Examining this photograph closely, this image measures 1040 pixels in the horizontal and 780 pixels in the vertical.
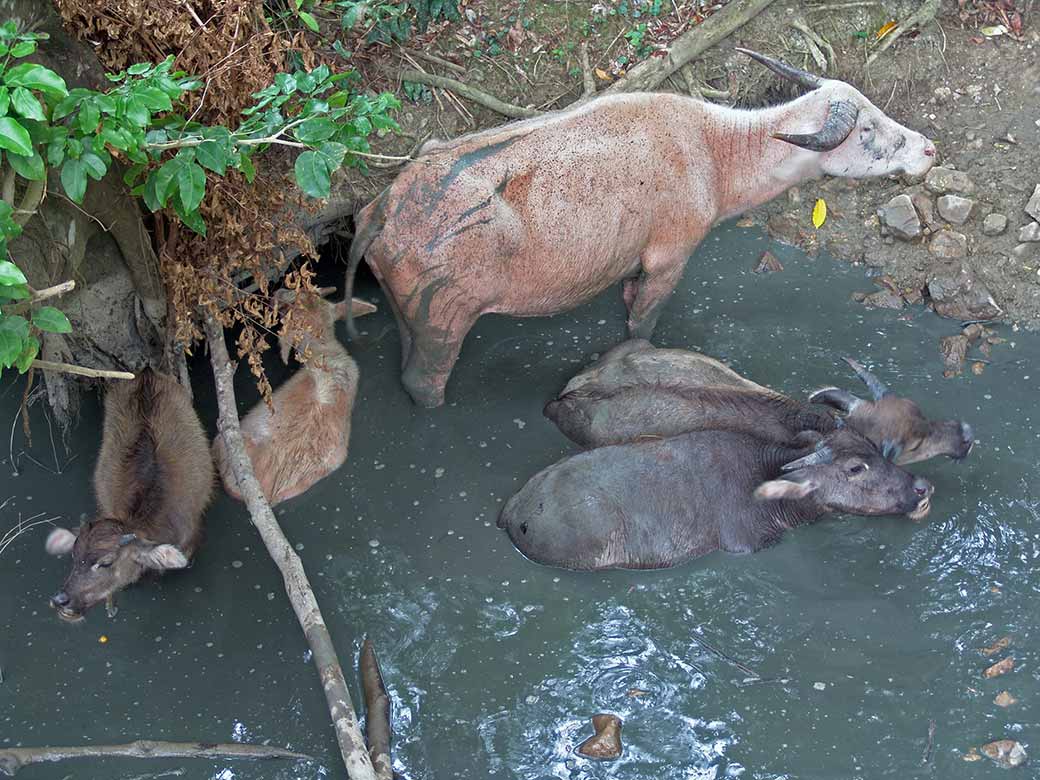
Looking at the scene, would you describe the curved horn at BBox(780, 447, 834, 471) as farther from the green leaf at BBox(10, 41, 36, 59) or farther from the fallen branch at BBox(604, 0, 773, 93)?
the green leaf at BBox(10, 41, 36, 59)

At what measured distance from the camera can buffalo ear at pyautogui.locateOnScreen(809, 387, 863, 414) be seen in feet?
17.1

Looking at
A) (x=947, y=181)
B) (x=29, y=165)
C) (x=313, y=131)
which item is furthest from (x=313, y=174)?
(x=947, y=181)

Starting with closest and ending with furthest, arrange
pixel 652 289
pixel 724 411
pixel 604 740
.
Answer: pixel 604 740, pixel 724 411, pixel 652 289

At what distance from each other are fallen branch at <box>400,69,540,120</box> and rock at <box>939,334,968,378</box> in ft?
9.02

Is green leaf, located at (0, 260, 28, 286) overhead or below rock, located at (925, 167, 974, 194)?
overhead

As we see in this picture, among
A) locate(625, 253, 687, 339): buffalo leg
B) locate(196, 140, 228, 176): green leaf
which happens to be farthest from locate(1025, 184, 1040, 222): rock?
locate(196, 140, 228, 176): green leaf

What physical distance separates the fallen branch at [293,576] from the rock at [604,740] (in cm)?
89

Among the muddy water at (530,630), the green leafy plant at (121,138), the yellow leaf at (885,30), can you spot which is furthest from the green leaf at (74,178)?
the yellow leaf at (885,30)

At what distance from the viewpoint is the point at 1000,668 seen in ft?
14.3

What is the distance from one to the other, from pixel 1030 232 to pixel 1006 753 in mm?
3395

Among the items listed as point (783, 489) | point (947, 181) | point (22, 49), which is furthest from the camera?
point (947, 181)

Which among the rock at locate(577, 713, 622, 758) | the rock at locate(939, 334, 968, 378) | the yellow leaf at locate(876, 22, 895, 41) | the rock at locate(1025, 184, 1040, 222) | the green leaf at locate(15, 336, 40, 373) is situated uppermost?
the green leaf at locate(15, 336, 40, 373)

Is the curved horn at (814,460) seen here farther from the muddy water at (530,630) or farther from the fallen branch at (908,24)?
the fallen branch at (908,24)

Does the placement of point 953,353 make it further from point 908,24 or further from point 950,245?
point 908,24
